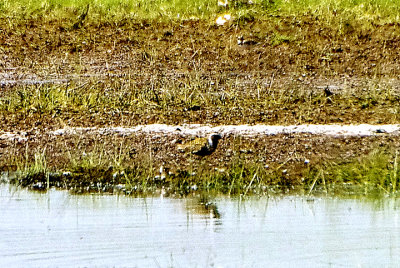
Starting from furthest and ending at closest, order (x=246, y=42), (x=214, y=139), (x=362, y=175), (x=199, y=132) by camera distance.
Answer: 1. (x=246, y=42)
2. (x=199, y=132)
3. (x=214, y=139)
4. (x=362, y=175)

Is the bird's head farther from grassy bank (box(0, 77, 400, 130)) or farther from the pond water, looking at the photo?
the pond water

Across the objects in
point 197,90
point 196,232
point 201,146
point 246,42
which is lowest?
point 196,232

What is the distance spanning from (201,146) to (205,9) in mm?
6741

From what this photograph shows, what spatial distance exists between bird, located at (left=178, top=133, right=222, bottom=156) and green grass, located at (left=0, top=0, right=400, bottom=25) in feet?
18.8

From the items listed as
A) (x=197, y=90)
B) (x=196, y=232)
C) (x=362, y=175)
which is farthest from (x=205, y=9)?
(x=196, y=232)

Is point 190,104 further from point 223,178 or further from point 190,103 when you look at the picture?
point 223,178

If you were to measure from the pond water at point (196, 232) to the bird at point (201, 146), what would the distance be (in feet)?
4.96

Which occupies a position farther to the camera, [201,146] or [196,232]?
[201,146]

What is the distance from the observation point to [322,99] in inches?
418

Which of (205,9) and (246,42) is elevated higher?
(205,9)

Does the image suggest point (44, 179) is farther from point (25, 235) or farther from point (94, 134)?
point (25, 235)

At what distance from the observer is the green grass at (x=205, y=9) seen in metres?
14.1

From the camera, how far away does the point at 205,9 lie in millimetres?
14797

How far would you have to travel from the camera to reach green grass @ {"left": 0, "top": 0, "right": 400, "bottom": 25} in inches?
554
